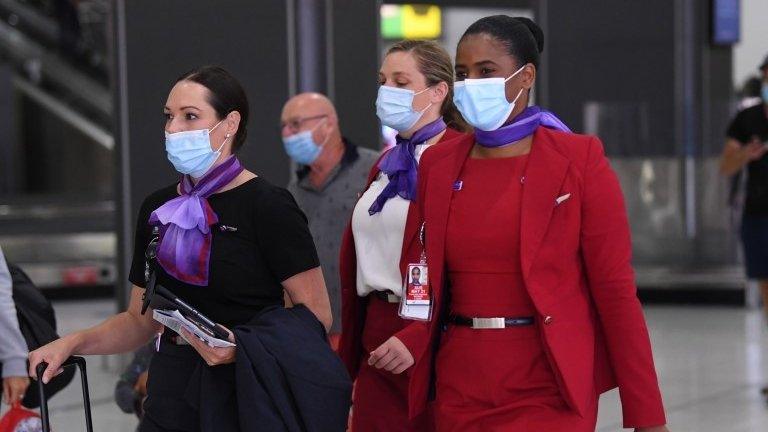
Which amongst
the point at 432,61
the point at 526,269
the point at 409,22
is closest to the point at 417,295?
the point at 526,269

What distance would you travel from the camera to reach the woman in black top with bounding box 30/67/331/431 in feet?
10.3

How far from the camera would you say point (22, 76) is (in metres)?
19.8

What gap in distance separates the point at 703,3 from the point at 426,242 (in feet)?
37.7

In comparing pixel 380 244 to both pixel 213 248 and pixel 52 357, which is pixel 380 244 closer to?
pixel 213 248

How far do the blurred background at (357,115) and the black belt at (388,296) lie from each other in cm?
317

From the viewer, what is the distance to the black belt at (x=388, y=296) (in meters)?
3.88

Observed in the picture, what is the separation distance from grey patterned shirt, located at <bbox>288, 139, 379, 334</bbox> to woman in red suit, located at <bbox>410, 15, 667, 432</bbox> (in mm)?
2076

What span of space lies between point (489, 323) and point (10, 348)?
1815 mm

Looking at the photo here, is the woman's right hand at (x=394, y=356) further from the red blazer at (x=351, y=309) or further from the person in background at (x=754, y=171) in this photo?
the person in background at (x=754, y=171)

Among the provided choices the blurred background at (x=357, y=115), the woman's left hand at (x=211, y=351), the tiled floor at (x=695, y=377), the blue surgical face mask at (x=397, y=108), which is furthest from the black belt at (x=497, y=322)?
the blurred background at (x=357, y=115)

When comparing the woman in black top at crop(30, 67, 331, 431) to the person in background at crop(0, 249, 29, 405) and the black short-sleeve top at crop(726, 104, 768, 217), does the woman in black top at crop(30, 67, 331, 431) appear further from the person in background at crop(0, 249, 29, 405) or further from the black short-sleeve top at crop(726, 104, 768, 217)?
the black short-sleeve top at crop(726, 104, 768, 217)

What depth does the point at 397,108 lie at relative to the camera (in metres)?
4.04

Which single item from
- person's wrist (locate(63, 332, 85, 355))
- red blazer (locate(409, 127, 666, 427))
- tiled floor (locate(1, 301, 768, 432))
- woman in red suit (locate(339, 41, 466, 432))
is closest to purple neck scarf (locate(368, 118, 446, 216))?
woman in red suit (locate(339, 41, 466, 432))

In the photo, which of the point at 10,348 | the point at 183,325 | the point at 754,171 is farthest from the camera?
the point at 754,171
